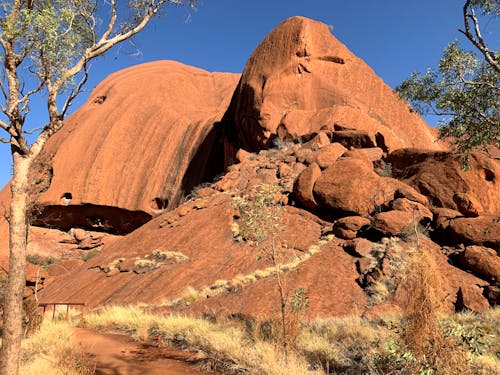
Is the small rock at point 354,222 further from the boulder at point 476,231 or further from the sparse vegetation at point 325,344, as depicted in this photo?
the sparse vegetation at point 325,344

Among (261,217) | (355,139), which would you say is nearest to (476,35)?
(261,217)

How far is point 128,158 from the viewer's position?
3934 centimetres

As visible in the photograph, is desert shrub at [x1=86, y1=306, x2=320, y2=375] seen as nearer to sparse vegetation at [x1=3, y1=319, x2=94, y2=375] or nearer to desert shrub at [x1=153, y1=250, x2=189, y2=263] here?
sparse vegetation at [x1=3, y1=319, x2=94, y2=375]

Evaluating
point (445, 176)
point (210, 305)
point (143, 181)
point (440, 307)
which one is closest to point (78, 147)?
point (143, 181)

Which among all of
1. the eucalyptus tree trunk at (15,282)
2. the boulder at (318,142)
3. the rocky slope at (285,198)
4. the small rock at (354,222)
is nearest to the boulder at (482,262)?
the rocky slope at (285,198)

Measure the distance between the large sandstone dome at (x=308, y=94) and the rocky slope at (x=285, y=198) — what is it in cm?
11

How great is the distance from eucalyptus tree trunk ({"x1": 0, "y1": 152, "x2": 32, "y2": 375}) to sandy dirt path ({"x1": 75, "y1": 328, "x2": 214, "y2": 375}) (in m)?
2.21

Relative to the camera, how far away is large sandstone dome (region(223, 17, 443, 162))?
25812 millimetres

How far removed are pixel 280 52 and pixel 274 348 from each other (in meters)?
26.1

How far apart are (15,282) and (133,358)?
422 cm

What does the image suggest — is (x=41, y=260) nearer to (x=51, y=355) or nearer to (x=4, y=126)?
(x=51, y=355)

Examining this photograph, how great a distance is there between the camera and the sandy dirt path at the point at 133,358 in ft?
24.3

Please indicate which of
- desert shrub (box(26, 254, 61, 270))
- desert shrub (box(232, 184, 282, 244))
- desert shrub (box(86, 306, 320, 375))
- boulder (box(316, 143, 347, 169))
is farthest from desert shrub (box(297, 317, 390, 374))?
desert shrub (box(26, 254, 61, 270))

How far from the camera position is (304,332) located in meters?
8.91
